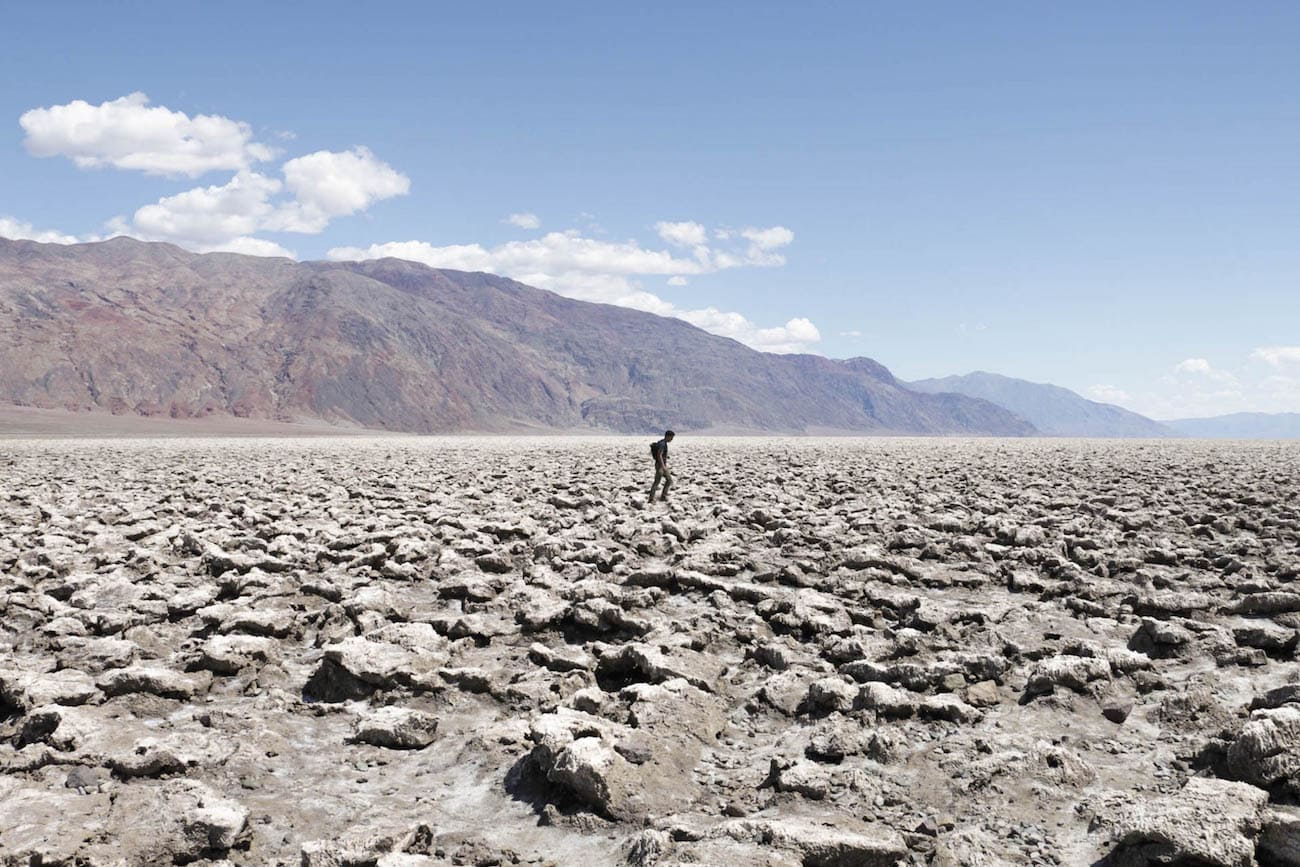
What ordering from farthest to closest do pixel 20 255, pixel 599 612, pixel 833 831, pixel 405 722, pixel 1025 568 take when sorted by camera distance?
pixel 20 255
pixel 1025 568
pixel 599 612
pixel 405 722
pixel 833 831

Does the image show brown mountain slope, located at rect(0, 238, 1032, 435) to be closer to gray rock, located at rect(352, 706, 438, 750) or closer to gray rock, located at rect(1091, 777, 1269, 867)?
gray rock, located at rect(352, 706, 438, 750)

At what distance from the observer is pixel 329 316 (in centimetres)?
17075

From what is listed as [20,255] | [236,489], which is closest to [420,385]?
[20,255]

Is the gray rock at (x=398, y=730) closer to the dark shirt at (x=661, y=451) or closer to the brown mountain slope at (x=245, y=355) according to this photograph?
the dark shirt at (x=661, y=451)

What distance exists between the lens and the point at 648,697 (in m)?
3.92

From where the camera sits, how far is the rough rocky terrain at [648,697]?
2873 mm

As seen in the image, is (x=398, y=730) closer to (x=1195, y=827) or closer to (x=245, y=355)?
(x=1195, y=827)

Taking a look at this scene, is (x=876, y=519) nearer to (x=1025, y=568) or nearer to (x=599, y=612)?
(x=1025, y=568)

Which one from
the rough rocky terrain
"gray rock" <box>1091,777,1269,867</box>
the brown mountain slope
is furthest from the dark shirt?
the brown mountain slope

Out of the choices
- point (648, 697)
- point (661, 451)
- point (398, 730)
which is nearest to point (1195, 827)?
point (648, 697)

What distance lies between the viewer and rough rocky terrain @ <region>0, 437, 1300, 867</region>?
9.43 ft

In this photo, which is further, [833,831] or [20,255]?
[20,255]

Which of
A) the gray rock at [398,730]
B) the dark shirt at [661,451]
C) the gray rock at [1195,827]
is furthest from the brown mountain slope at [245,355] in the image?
the gray rock at [1195,827]

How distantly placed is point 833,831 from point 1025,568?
470 centimetres
